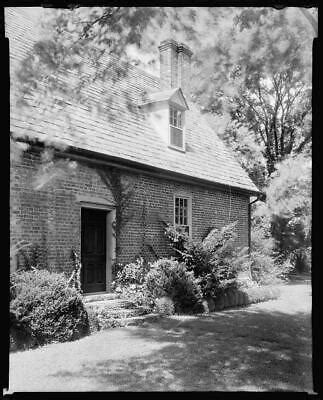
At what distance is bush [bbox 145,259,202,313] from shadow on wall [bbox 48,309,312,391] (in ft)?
2.62

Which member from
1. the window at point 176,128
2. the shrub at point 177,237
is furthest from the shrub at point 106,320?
the window at point 176,128

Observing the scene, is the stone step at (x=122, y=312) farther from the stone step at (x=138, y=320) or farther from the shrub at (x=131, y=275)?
the shrub at (x=131, y=275)

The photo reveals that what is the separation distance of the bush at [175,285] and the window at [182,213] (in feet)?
7.38

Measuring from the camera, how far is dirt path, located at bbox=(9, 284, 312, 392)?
229 inches

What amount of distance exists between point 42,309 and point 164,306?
147 inches

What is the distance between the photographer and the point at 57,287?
26.3 feet

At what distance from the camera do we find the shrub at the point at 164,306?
1059 cm

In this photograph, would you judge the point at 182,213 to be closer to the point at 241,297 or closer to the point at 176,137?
the point at 176,137

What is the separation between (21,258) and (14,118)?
273 cm

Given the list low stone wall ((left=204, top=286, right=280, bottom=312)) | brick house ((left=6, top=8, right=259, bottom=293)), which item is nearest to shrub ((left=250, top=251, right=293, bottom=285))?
low stone wall ((left=204, top=286, right=280, bottom=312))

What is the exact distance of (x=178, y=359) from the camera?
22.9 ft

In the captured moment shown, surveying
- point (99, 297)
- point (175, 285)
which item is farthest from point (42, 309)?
point (175, 285)

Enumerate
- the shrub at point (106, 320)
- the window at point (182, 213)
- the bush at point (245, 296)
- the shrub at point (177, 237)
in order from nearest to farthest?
the shrub at point (106, 320) → the bush at point (245, 296) → the shrub at point (177, 237) → the window at point (182, 213)

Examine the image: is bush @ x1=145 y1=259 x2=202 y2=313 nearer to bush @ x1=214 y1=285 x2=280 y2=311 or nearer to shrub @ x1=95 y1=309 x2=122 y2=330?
bush @ x1=214 y1=285 x2=280 y2=311
